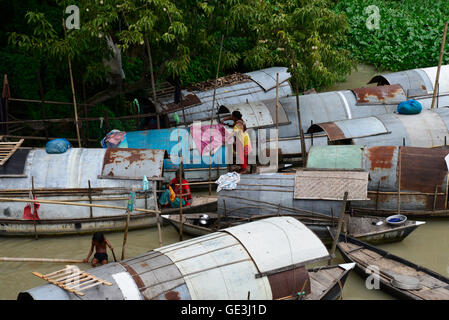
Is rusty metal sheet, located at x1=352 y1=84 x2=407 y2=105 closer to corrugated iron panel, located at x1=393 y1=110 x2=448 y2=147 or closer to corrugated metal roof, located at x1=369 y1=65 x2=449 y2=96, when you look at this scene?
corrugated metal roof, located at x1=369 y1=65 x2=449 y2=96

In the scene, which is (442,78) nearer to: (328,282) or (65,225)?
(328,282)

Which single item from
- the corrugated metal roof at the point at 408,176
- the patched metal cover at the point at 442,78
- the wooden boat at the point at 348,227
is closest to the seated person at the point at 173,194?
the wooden boat at the point at 348,227

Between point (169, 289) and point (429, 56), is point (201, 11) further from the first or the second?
point (429, 56)

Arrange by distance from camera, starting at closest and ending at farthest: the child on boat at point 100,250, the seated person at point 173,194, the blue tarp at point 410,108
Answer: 1. the child on boat at point 100,250
2. the seated person at point 173,194
3. the blue tarp at point 410,108

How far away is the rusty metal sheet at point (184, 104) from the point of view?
1381cm

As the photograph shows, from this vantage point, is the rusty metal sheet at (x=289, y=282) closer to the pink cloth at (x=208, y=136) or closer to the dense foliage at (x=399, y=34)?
the pink cloth at (x=208, y=136)

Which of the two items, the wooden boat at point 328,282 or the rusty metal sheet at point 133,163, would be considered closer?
the wooden boat at point 328,282

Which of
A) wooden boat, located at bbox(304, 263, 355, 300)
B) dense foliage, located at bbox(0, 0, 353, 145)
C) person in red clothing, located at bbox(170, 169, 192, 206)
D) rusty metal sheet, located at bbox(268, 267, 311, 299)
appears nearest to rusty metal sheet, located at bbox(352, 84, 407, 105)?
dense foliage, located at bbox(0, 0, 353, 145)

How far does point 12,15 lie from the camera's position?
13664 millimetres

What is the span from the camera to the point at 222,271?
6.70 meters

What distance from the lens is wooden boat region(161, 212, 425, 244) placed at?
9.52m

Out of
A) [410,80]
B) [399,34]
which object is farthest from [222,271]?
[399,34]

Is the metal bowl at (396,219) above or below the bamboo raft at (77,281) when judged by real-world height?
above

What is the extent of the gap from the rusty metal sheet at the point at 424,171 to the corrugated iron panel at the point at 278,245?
3852mm
